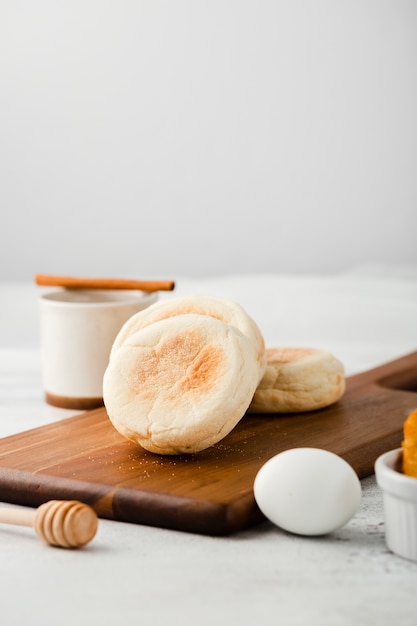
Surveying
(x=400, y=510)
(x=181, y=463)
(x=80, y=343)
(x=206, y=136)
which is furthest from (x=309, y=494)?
(x=206, y=136)

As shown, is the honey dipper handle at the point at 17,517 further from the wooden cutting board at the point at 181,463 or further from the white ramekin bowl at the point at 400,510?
the white ramekin bowl at the point at 400,510

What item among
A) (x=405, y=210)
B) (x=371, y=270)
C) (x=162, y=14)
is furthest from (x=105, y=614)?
(x=162, y=14)

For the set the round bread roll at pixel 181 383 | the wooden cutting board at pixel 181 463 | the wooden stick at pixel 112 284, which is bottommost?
the wooden cutting board at pixel 181 463

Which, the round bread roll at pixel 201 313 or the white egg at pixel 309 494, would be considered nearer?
the white egg at pixel 309 494

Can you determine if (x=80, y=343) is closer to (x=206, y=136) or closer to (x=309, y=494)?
(x=309, y=494)

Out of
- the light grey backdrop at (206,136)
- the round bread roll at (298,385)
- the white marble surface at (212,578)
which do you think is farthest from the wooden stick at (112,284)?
the light grey backdrop at (206,136)

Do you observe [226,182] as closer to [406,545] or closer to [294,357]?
[294,357]
